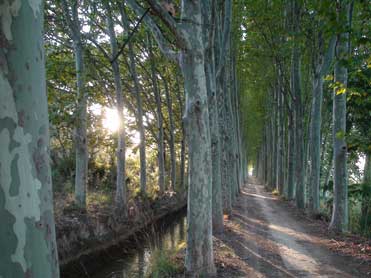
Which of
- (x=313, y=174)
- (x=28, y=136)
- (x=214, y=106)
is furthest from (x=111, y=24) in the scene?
(x=28, y=136)

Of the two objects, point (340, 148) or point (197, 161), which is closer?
point (197, 161)

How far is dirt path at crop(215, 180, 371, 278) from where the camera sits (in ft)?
19.8

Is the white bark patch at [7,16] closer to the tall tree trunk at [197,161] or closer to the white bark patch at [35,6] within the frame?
the white bark patch at [35,6]

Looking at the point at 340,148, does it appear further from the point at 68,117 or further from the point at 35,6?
the point at 35,6

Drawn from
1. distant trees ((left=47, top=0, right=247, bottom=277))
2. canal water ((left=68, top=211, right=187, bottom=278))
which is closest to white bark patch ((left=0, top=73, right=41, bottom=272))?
distant trees ((left=47, top=0, right=247, bottom=277))

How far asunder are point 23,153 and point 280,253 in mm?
7024

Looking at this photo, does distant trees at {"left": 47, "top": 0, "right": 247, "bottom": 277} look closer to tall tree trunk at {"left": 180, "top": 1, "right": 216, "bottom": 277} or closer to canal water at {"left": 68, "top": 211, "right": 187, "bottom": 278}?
tall tree trunk at {"left": 180, "top": 1, "right": 216, "bottom": 277}

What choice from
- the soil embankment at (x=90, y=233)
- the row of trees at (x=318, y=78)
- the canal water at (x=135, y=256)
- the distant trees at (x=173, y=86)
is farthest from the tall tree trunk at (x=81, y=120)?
the row of trees at (x=318, y=78)

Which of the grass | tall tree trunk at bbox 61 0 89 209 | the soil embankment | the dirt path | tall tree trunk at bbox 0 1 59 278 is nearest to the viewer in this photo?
tall tree trunk at bbox 0 1 59 278

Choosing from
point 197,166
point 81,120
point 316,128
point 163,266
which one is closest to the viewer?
point 197,166

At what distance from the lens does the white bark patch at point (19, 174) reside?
155cm

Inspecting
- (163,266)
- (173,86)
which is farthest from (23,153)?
(173,86)

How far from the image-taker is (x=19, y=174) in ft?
5.18

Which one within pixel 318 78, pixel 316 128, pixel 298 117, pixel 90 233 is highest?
pixel 318 78
